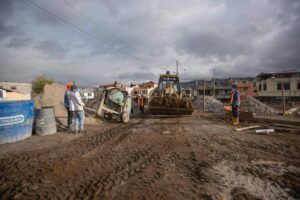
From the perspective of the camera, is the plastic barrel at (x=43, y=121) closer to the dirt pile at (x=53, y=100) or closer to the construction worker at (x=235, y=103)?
the dirt pile at (x=53, y=100)

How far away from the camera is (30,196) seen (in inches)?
96.8

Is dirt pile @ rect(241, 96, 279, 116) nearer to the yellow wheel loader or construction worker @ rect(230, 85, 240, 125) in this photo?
construction worker @ rect(230, 85, 240, 125)

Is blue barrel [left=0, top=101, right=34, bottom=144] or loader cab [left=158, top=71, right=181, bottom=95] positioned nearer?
blue barrel [left=0, top=101, right=34, bottom=144]

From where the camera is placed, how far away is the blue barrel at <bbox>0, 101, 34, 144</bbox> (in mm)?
4895

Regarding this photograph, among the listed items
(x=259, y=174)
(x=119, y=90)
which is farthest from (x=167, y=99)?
(x=259, y=174)

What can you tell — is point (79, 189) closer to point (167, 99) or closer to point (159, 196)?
point (159, 196)

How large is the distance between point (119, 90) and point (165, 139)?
5.27m

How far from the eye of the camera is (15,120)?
5168 millimetres

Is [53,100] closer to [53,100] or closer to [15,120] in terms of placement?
[53,100]

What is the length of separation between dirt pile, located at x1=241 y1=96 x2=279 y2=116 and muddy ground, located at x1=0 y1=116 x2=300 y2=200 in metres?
12.1

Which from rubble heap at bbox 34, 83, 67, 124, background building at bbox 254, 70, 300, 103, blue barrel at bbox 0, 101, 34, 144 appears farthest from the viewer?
background building at bbox 254, 70, 300, 103

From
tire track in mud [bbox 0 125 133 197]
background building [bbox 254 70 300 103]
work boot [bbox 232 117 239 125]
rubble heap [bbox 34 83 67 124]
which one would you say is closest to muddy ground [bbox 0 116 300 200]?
tire track in mud [bbox 0 125 133 197]

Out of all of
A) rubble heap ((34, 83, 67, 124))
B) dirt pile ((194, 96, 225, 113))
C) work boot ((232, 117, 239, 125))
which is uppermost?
rubble heap ((34, 83, 67, 124))

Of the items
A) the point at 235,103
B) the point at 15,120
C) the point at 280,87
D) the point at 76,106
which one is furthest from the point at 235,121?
the point at 280,87
